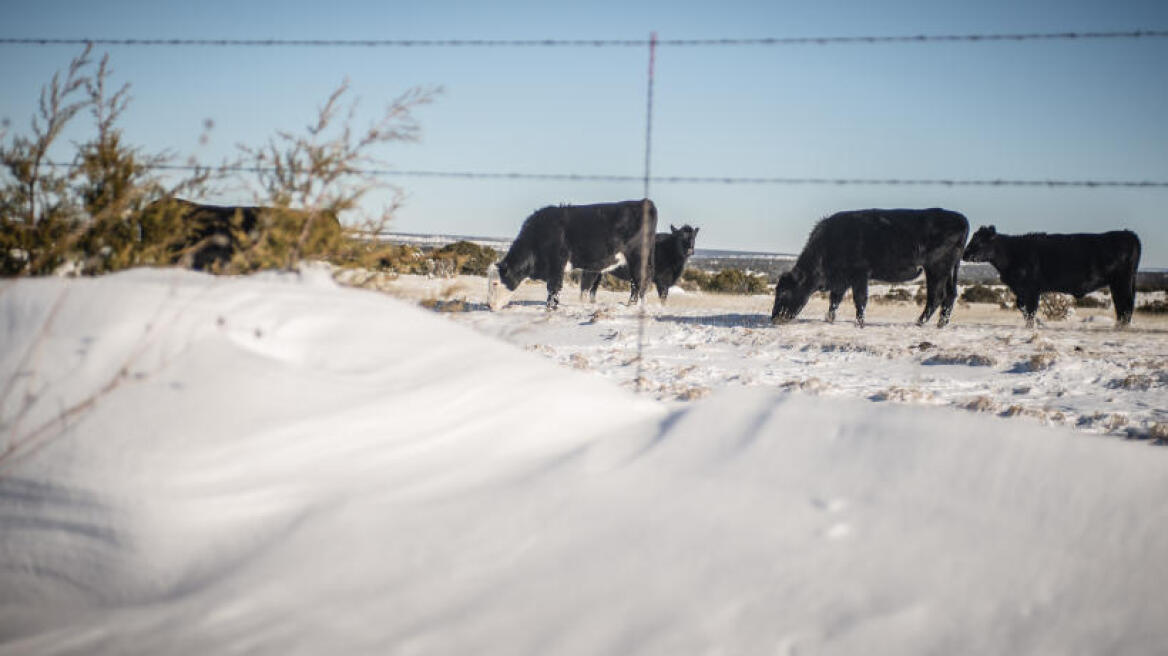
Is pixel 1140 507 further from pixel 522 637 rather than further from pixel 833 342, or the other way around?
pixel 833 342

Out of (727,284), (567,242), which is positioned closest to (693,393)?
(567,242)

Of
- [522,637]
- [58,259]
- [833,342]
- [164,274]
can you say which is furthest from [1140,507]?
[833,342]

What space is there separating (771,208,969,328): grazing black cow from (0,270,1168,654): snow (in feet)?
29.0

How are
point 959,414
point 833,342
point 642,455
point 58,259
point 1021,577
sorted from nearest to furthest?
1. point 1021,577
2. point 642,455
3. point 959,414
4. point 58,259
5. point 833,342

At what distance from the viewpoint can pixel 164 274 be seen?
2504 millimetres

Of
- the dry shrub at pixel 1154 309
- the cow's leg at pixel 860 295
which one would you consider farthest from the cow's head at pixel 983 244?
the dry shrub at pixel 1154 309

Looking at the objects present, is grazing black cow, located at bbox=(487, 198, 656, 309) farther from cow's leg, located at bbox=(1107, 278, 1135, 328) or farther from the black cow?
cow's leg, located at bbox=(1107, 278, 1135, 328)

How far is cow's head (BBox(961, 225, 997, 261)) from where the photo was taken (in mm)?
12070

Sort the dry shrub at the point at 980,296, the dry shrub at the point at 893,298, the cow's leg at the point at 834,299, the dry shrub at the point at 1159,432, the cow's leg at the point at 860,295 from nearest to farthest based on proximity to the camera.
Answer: the dry shrub at the point at 1159,432 → the cow's leg at the point at 860,295 → the cow's leg at the point at 834,299 → the dry shrub at the point at 893,298 → the dry shrub at the point at 980,296

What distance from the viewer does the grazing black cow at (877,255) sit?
429 inches

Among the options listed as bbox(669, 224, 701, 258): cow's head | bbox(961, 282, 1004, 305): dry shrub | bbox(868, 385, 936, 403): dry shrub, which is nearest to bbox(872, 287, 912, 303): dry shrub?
bbox(961, 282, 1004, 305): dry shrub

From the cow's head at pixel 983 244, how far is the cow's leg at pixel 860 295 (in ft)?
8.72

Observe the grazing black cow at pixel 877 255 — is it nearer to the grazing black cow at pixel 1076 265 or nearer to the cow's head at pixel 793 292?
the cow's head at pixel 793 292

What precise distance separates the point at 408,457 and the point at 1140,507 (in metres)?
2.03
